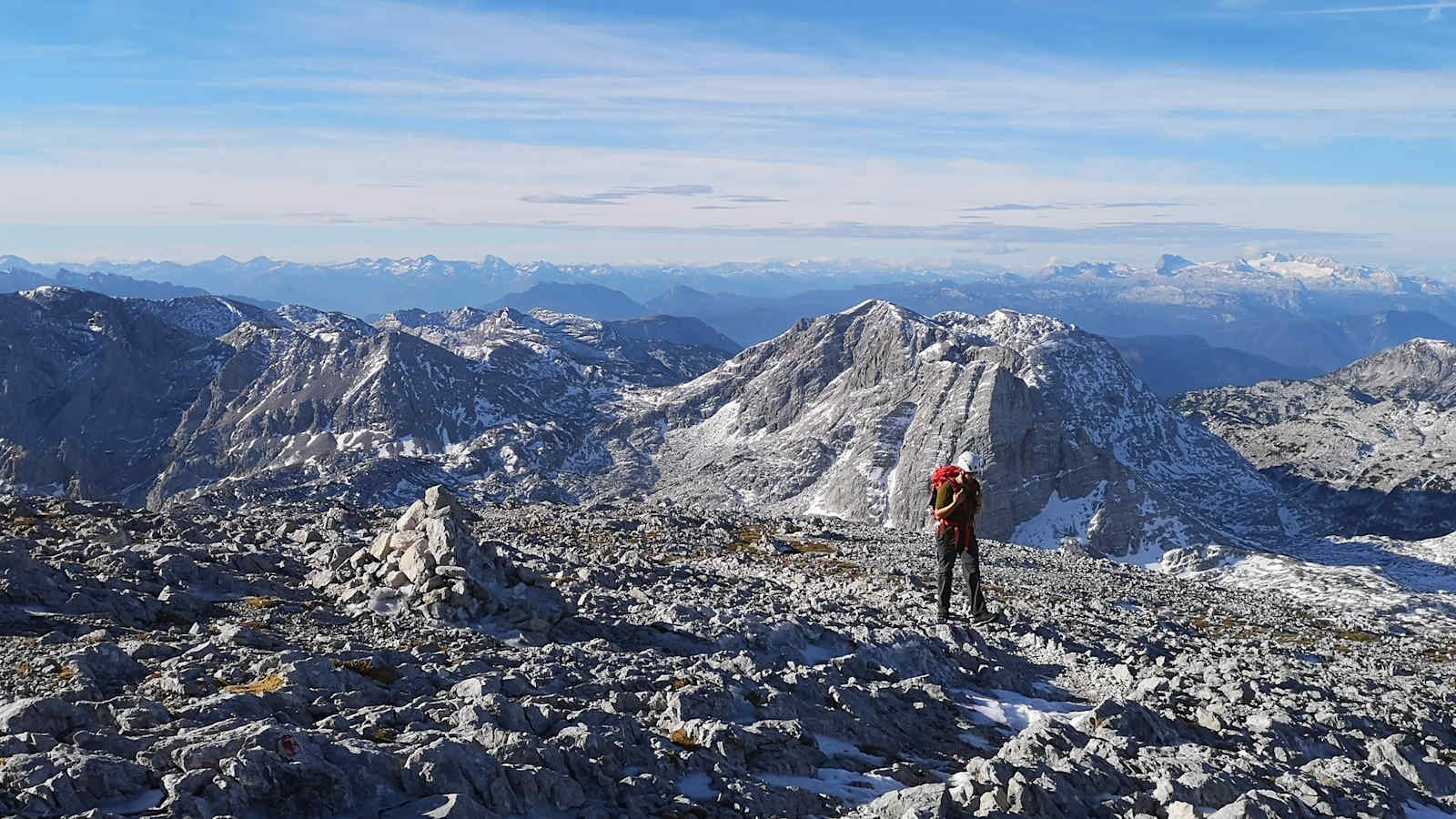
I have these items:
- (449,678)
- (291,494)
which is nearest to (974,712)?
(449,678)

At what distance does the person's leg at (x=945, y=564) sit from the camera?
31047 mm

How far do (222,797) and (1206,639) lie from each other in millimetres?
39533

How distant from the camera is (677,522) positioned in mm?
76812

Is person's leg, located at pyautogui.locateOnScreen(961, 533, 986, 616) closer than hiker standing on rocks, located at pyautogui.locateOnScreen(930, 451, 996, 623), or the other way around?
hiker standing on rocks, located at pyautogui.locateOnScreen(930, 451, 996, 623)

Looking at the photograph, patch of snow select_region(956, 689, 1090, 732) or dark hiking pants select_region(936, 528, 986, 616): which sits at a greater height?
dark hiking pants select_region(936, 528, 986, 616)

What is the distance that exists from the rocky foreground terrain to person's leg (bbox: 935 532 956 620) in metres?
1.35

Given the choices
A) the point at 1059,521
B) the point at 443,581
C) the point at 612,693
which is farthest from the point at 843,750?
the point at 1059,521

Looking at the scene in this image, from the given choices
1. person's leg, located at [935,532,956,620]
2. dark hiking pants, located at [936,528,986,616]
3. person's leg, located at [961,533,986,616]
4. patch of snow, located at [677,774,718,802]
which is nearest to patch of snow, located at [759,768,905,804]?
patch of snow, located at [677,774,718,802]

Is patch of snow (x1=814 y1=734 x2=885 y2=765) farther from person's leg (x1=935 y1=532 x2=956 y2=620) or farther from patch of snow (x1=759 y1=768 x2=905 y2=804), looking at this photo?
person's leg (x1=935 y1=532 x2=956 y2=620)

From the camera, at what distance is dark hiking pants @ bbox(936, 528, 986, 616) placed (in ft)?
102

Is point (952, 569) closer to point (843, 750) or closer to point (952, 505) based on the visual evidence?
point (952, 505)

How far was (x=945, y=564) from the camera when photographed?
1240 inches

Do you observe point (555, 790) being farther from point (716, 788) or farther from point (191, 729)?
point (191, 729)

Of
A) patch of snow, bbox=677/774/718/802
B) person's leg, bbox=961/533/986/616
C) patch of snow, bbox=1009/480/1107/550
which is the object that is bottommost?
patch of snow, bbox=1009/480/1107/550
